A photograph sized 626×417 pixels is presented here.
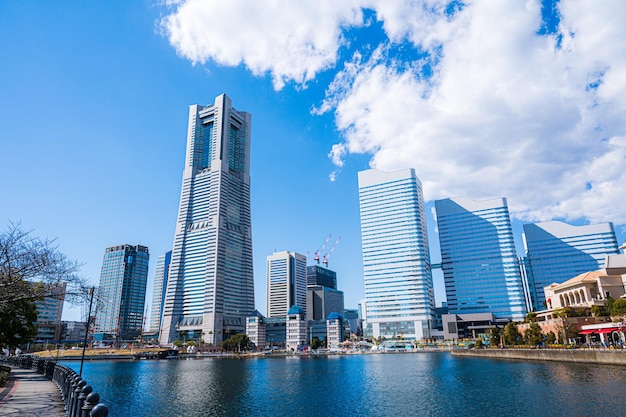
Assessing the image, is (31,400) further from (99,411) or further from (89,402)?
(99,411)

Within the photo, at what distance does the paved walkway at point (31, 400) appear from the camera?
73.8 feet

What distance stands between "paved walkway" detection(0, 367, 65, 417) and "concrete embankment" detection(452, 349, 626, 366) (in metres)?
81.9

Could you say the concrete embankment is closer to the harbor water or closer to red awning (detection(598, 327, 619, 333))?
the harbor water

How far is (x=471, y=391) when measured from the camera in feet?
165

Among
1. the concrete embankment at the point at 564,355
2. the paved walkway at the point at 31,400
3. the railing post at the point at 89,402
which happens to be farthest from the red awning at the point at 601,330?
the railing post at the point at 89,402

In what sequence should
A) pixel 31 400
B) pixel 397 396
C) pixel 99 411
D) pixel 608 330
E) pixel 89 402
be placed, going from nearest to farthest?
pixel 99 411 → pixel 89 402 → pixel 31 400 → pixel 397 396 → pixel 608 330

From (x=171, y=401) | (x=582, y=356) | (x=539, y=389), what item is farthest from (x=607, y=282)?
(x=171, y=401)

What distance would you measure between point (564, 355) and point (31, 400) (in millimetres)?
93208

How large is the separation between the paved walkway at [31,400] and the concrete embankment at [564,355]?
81.9 meters

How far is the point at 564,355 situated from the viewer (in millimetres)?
80938

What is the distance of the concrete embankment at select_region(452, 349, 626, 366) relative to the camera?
6725 cm

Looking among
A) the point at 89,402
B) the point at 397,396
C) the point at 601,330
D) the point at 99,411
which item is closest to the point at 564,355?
the point at 601,330

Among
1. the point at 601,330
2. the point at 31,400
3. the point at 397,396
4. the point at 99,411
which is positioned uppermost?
the point at 601,330

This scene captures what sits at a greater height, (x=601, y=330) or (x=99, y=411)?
(x=601, y=330)
